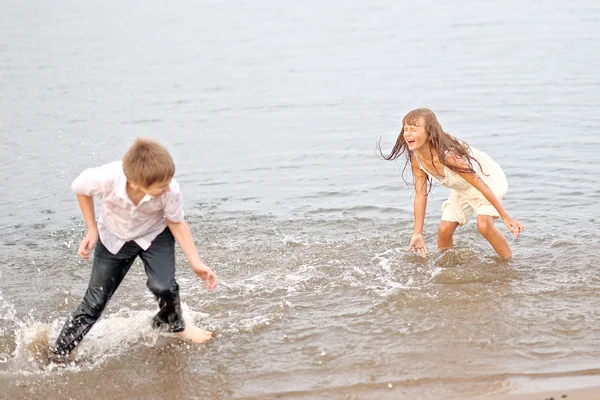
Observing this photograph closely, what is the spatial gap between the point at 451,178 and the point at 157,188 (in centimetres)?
267

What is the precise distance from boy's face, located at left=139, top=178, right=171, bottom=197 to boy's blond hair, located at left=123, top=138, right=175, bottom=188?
0.02 m

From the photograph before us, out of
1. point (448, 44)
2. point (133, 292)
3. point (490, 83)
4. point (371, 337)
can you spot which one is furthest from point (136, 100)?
point (371, 337)

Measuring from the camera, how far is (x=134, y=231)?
5.22m

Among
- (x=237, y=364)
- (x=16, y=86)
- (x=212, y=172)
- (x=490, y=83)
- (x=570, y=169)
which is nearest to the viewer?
(x=237, y=364)

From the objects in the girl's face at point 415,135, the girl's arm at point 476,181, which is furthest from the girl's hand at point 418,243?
the girl's face at point 415,135

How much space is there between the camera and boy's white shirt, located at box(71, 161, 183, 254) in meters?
5.02

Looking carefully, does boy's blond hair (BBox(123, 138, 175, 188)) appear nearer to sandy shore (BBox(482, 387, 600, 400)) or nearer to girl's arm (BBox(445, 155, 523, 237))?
sandy shore (BBox(482, 387, 600, 400))

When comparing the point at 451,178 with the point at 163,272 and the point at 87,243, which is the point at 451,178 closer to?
the point at 163,272

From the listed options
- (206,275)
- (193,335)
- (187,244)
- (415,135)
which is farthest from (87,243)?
(415,135)

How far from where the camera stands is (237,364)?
17.8 ft

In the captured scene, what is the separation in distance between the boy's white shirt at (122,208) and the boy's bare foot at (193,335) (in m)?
Result: 0.75

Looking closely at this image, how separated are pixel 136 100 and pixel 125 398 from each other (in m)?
9.79

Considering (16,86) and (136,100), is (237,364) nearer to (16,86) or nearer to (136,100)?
(136,100)

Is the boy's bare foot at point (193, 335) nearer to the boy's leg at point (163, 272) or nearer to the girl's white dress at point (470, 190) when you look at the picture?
the boy's leg at point (163, 272)
